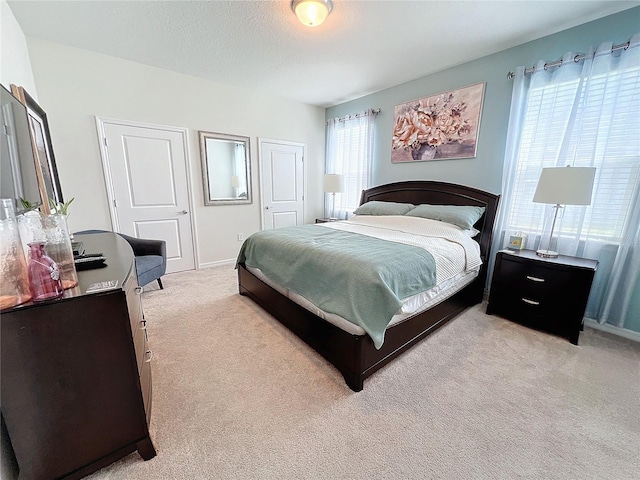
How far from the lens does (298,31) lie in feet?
7.91

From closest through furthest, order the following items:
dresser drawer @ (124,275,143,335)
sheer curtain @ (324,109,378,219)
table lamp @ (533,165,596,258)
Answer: dresser drawer @ (124,275,143,335)
table lamp @ (533,165,596,258)
sheer curtain @ (324,109,378,219)

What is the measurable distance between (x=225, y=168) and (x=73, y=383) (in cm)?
341

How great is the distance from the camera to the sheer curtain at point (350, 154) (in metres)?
4.11

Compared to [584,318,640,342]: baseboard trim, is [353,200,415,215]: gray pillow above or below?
above

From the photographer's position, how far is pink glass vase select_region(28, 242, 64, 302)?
90 centimetres

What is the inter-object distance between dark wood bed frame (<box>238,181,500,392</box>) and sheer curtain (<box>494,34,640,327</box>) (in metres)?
0.44

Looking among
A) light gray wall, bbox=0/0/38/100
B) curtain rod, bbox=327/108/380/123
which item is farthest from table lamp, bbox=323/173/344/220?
light gray wall, bbox=0/0/38/100

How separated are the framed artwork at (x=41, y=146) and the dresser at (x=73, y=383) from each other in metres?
1.47

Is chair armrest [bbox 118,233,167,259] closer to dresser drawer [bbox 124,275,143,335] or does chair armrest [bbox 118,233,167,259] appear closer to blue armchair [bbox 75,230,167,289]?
blue armchair [bbox 75,230,167,289]

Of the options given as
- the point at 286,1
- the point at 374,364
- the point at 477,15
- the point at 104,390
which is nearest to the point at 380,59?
the point at 477,15

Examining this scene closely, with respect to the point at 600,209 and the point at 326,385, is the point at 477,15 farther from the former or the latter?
the point at 326,385

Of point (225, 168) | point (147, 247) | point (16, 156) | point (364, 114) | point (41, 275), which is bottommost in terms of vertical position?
point (147, 247)

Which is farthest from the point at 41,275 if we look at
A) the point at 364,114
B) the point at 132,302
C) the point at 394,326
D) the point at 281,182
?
the point at 364,114

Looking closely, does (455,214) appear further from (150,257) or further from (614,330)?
(150,257)
